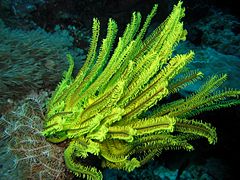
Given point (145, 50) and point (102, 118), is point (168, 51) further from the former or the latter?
point (102, 118)

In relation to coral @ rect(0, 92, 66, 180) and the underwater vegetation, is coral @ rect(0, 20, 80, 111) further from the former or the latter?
the underwater vegetation

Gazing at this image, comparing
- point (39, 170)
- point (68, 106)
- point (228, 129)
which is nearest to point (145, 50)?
point (68, 106)

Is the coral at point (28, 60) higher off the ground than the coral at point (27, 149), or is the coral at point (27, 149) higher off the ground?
the coral at point (28, 60)

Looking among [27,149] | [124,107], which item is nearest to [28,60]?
[27,149]

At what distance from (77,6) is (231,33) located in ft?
12.9

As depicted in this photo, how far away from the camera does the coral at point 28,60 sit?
2690mm

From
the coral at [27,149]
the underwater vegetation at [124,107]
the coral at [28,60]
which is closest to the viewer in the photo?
the underwater vegetation at [124,107]

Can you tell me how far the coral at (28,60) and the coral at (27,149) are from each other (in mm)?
247

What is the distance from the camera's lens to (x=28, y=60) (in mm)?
3078

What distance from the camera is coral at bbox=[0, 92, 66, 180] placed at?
213 cm

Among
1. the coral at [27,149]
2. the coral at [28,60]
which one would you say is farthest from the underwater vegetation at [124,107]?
the coral at [28,60]

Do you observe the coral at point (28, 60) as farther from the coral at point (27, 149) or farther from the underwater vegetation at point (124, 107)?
the underwater vegetation at point (124, 107)

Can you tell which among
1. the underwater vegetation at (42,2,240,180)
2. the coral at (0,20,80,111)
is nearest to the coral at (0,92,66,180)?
the underwater vegetation at (42,2,240,180)

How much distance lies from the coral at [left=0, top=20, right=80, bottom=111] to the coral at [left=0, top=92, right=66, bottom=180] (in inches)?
9.7
